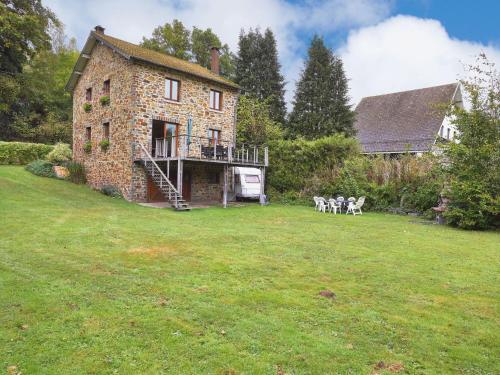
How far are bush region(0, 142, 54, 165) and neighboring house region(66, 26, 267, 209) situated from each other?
3749 mm

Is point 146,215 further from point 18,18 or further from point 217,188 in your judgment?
point 18,18

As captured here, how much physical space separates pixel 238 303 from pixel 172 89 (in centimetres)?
1623

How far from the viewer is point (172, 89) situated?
19203 millimetres

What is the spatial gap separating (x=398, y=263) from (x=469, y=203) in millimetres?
7704

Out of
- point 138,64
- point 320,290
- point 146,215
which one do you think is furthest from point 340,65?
point 320,290

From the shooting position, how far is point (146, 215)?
1302cm

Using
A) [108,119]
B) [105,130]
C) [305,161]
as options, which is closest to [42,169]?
[105,130]

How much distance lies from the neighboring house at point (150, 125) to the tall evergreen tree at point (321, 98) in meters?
7.20

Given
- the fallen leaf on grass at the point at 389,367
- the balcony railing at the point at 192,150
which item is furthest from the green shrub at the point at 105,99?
the fallen leaf on grass at the point at 389,367

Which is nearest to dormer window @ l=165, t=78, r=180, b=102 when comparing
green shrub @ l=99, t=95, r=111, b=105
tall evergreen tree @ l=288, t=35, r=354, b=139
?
green shrub @ l=99, t=95, r=111, b=105

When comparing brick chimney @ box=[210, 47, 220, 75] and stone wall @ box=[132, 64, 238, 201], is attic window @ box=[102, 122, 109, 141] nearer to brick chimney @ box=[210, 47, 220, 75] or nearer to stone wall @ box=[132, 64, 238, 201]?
stone wall @ box=[132, 64, 238, 201]

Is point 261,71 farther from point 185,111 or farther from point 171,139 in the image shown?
point 171,139

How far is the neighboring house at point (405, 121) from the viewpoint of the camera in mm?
27703

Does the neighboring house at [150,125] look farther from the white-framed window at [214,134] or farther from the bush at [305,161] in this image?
the bush at [305,161]
